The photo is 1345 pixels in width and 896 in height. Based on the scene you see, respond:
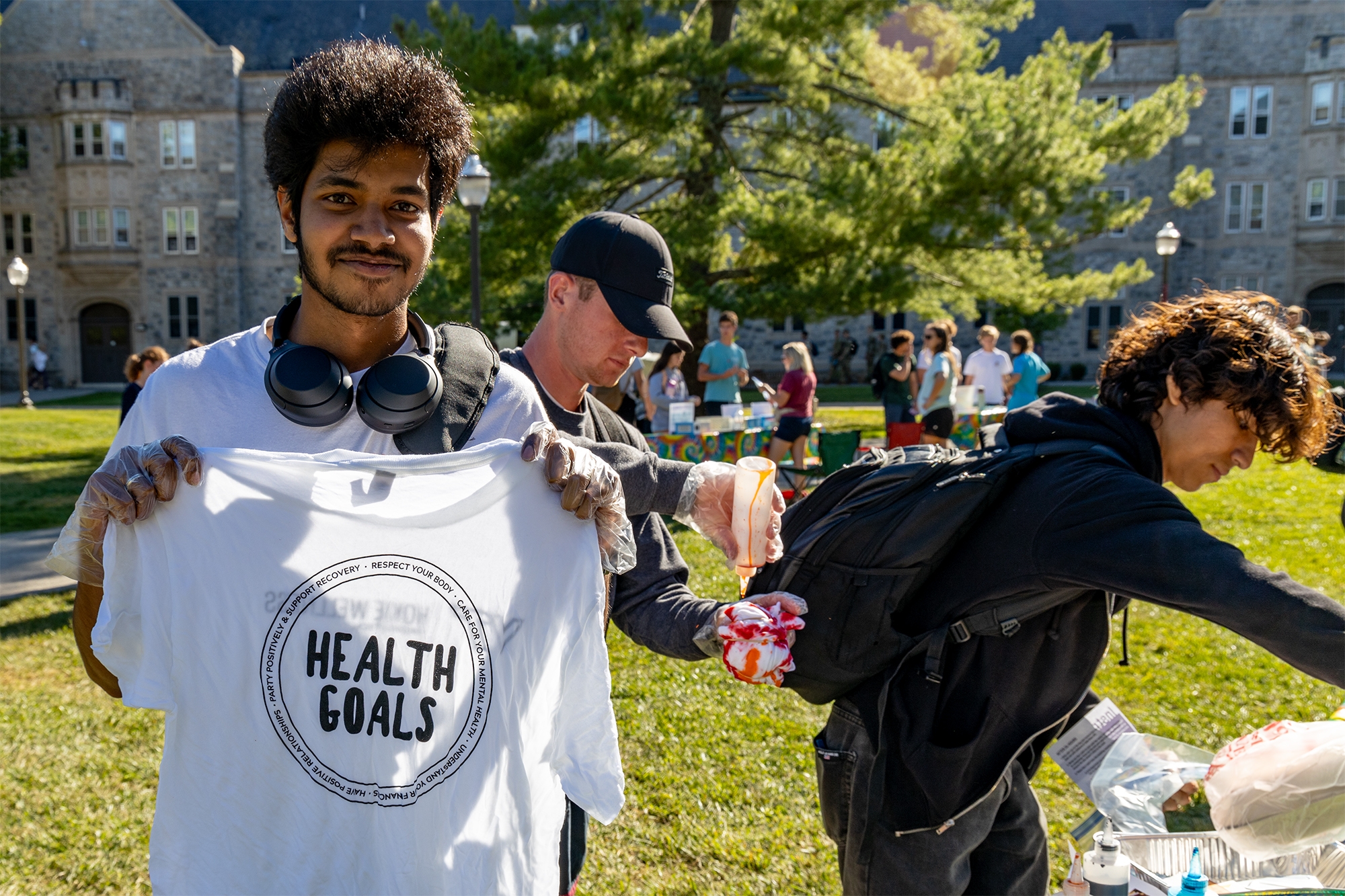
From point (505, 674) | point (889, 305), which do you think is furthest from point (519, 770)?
point (889, 305)

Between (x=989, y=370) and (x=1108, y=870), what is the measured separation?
1235 cm

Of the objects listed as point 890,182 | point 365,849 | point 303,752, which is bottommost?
point 365,849

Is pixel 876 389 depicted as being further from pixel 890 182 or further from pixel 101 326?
pixel 101 326

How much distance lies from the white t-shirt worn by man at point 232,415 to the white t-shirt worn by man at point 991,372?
12786 mm

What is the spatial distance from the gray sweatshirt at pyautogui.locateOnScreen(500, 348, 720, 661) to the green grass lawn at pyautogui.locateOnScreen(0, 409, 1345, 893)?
192 centimetres

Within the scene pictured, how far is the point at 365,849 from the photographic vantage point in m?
1.51

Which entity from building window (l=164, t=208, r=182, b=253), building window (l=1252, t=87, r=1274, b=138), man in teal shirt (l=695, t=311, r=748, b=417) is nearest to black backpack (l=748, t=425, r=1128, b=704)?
man in teal shirt (l=695, t=311, r=748, b=417)

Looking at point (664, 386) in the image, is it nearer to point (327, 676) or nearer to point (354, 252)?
point (354, 252)

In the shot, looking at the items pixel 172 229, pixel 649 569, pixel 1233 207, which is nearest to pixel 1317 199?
pixel 1233 207

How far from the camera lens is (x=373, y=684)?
1.52 m

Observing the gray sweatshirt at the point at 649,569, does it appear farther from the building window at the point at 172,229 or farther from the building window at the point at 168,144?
the building window at the point at 168,144

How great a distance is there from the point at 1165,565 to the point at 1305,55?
142 ft

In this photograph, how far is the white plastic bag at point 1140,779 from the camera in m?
2.44

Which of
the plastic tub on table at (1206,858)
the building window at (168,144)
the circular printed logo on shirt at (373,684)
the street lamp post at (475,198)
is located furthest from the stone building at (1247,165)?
the circular printed logo on shirt at (373,684)
